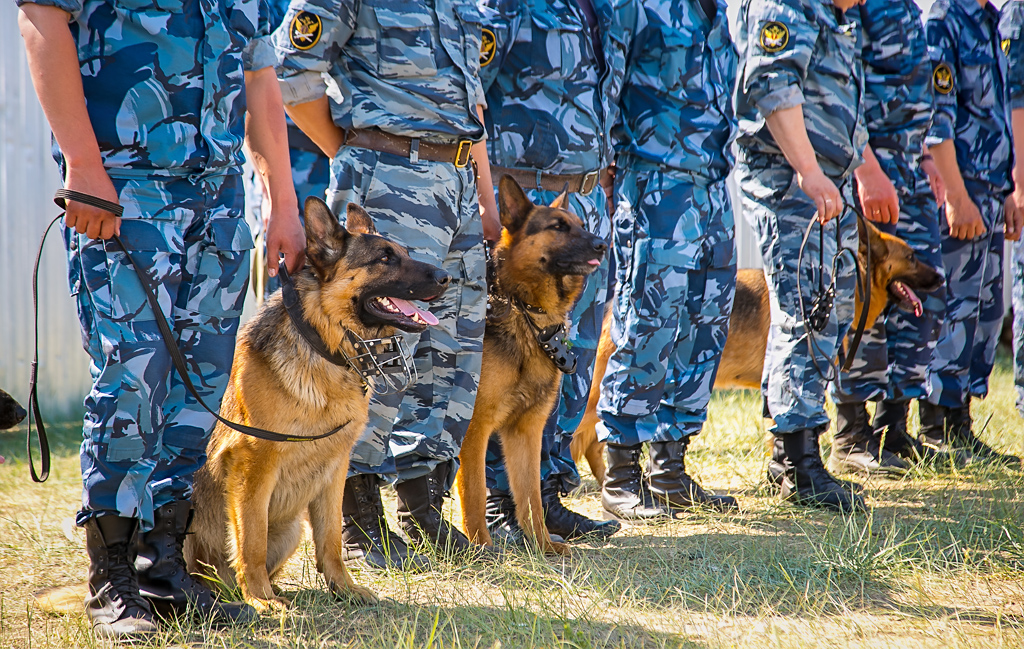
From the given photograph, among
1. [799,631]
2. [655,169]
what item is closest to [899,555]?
[799,631]

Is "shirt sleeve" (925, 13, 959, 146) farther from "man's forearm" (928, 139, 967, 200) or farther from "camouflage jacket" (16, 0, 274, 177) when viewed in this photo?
"camouflage jacket" (16, 0, 274, 177)

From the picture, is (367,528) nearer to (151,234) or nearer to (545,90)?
(151,234)

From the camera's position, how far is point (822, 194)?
3.48 meters

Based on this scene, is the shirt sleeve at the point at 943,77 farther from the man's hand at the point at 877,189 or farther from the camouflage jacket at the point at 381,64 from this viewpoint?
the camouflage jacket at the point at 381,64

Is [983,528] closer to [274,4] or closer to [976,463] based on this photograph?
[976,463]

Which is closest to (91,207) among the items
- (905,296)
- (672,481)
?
(672,481)

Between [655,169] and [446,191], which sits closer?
[446,191]

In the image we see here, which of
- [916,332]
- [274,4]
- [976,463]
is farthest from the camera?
[916,332]

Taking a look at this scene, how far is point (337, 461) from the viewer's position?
2.69 metres

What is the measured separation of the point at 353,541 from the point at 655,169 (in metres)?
2.20

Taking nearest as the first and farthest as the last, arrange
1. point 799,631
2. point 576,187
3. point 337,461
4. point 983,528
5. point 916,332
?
point 799,631 < point 337,461 < point 983,528 < point 576,187 < point 916,332

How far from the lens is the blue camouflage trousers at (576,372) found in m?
3.62

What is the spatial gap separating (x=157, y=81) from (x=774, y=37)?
2.68m

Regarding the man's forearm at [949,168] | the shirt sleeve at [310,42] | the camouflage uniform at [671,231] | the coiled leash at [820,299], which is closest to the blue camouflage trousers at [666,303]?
the camouflage uniform at [671,231]
